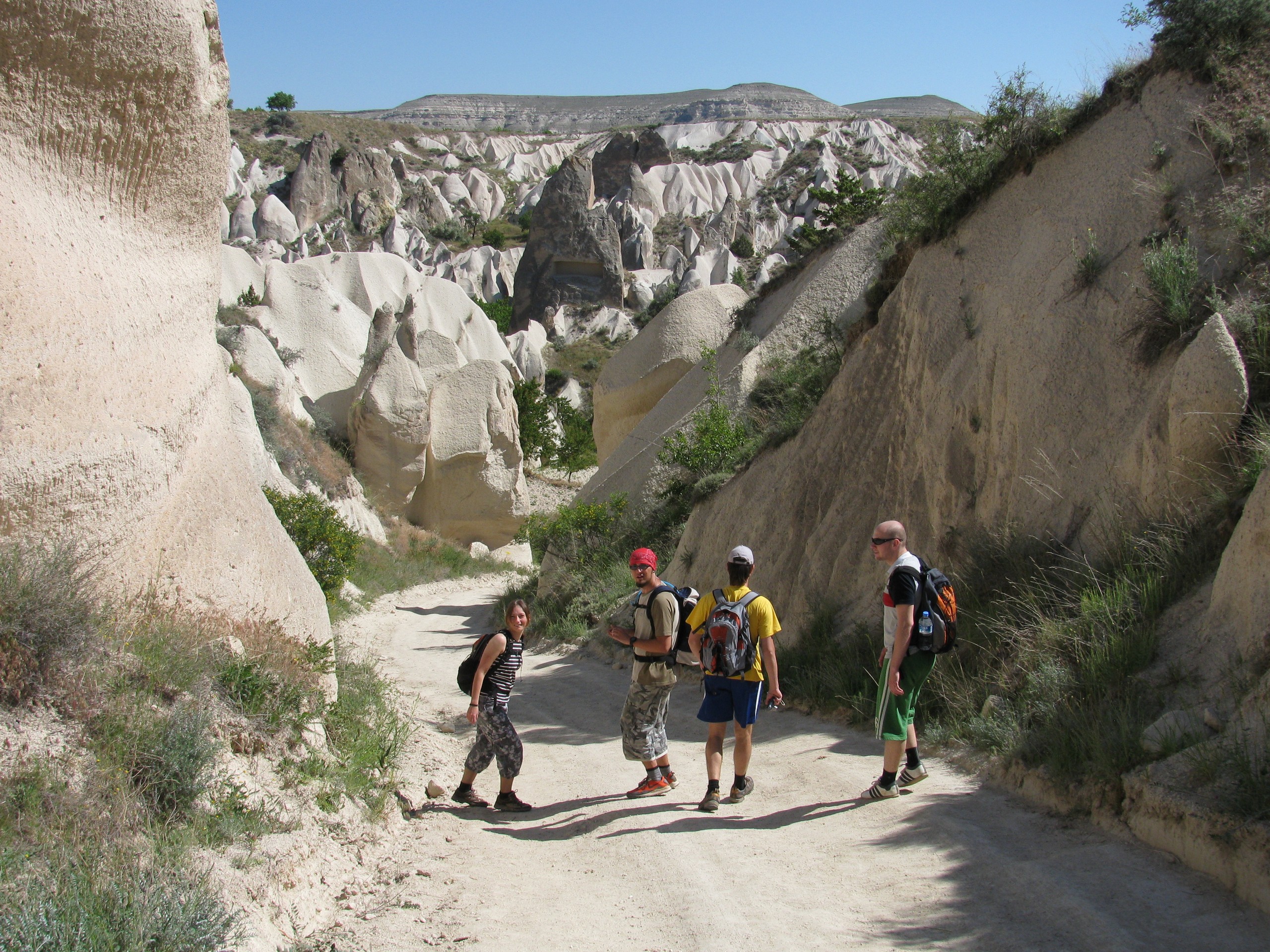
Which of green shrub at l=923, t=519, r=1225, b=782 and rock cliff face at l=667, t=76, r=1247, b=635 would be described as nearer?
green shrub at l=923, t=519, r=1225, b=782

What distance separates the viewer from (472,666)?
5.84 m

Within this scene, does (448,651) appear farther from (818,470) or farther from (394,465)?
(394,465)

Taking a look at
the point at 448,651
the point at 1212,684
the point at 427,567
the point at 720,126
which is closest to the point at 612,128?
the point at 720,126

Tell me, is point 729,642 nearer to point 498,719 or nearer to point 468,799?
point 498,719

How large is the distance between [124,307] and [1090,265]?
653 cm

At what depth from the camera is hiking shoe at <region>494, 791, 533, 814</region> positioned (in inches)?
224

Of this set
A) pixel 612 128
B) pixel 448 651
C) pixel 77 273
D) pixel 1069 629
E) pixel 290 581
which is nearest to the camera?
pixel 77 273

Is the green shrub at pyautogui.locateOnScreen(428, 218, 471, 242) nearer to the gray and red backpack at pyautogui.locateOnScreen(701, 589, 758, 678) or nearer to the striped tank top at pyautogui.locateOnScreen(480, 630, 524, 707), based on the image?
the striped tank top at pyautogui.locateOnScreen(480, 630, 524, 707)

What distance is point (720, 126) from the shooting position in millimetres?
110500

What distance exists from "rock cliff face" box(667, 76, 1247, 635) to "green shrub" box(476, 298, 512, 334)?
4515 cm

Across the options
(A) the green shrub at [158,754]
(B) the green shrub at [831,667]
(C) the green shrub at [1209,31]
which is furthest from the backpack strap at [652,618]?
(C) the green shrub at [1209,31]

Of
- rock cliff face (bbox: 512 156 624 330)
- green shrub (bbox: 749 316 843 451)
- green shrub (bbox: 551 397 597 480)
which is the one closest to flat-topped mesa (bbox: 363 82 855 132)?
rock cliff face (bbox: 512 156 624 330)

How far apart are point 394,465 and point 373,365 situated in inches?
111

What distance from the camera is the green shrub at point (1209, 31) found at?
24.9 ft
